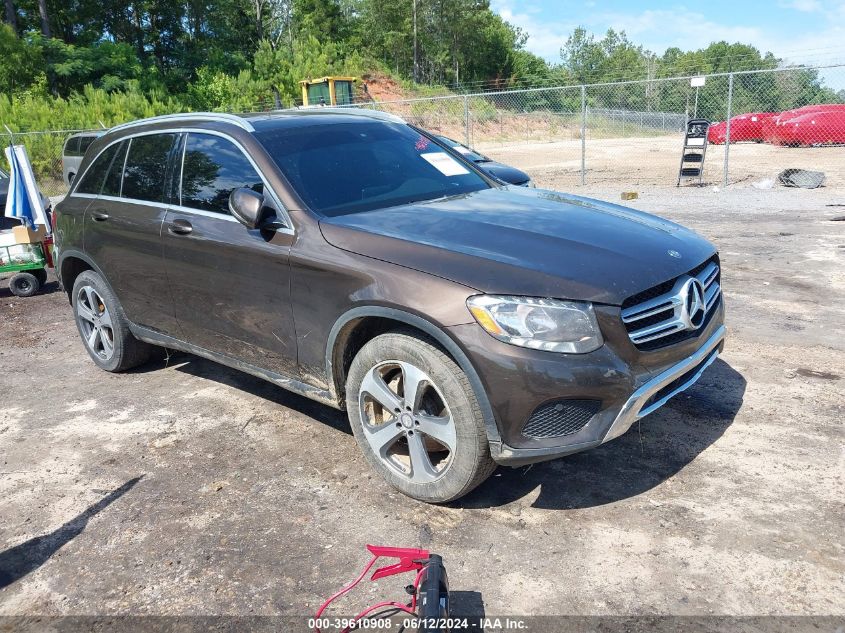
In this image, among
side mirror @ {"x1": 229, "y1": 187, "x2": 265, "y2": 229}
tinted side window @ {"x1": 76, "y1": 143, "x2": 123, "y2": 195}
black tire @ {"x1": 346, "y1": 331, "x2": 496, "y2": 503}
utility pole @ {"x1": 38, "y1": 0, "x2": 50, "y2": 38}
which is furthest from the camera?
utility pole @ {"x1": 38, "y1": 0, "x2": 50, "y2": 38}

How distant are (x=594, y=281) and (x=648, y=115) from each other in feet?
123

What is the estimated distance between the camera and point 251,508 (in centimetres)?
340

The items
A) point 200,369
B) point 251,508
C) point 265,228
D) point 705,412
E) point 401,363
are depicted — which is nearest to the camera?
point 401,363

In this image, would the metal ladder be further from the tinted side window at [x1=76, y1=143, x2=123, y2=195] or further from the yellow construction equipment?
the yellow construction equipment

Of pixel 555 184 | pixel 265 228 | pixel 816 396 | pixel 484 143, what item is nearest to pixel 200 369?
pixel 265 228

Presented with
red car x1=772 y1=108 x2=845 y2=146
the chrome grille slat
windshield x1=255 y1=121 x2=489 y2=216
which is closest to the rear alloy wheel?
windshield x1=255 y1=121 x2=489 y2=216

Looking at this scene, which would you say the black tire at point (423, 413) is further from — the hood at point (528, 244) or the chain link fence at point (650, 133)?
the chain link fence at point (650, 133)

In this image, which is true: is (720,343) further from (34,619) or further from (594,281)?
(34,619)

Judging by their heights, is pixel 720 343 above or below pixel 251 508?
above

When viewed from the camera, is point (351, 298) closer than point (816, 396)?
Yes

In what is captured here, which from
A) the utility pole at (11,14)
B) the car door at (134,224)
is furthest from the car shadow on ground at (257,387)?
the utility pole at (11,14)

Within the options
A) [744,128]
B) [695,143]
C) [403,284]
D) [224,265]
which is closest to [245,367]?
[224,265]

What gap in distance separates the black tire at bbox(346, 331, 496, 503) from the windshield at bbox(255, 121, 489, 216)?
0.86 metres

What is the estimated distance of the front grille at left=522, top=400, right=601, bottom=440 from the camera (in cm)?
286
